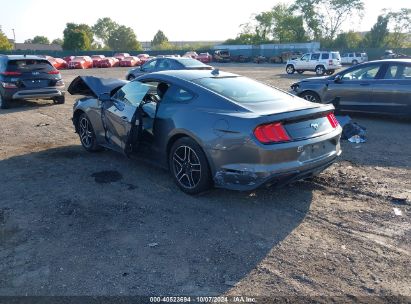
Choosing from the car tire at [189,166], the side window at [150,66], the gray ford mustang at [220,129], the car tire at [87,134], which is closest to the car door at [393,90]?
the gray ford mustang at [220,129]

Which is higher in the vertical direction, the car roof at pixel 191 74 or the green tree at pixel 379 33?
the green tree at pixel 379 33

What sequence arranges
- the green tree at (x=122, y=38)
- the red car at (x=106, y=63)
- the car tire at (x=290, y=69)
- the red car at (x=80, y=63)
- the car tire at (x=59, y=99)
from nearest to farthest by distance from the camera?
the car tire at (x=59, y=99), the car tire at (x=290, y=69), the red car at (x=80, y=63), the red car at (x=106, y=63), the green tree at (x=122, y=38)

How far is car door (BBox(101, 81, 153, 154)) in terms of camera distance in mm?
5281

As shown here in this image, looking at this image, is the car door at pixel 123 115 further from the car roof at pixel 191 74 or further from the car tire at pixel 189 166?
the car tire at pixel 189 166

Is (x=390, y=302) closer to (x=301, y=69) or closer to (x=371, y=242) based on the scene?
(x=371, y=242)

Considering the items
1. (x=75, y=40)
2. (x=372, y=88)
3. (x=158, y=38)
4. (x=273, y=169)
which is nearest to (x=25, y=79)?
(x=372, y=88)

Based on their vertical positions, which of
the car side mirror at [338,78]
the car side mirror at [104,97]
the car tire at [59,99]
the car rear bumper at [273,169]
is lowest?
the car tire at [59,99]

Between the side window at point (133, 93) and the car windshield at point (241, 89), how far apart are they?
94 centimetres

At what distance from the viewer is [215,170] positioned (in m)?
4.41

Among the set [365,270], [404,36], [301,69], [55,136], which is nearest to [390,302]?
[365,270]

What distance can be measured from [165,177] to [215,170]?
1.35 m

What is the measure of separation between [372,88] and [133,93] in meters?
6.35

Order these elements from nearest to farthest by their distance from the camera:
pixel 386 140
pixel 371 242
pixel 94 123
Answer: pixel 371 242 < pixel 94 123 < pixel 386 140

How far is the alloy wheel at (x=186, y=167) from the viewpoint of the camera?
465cm
